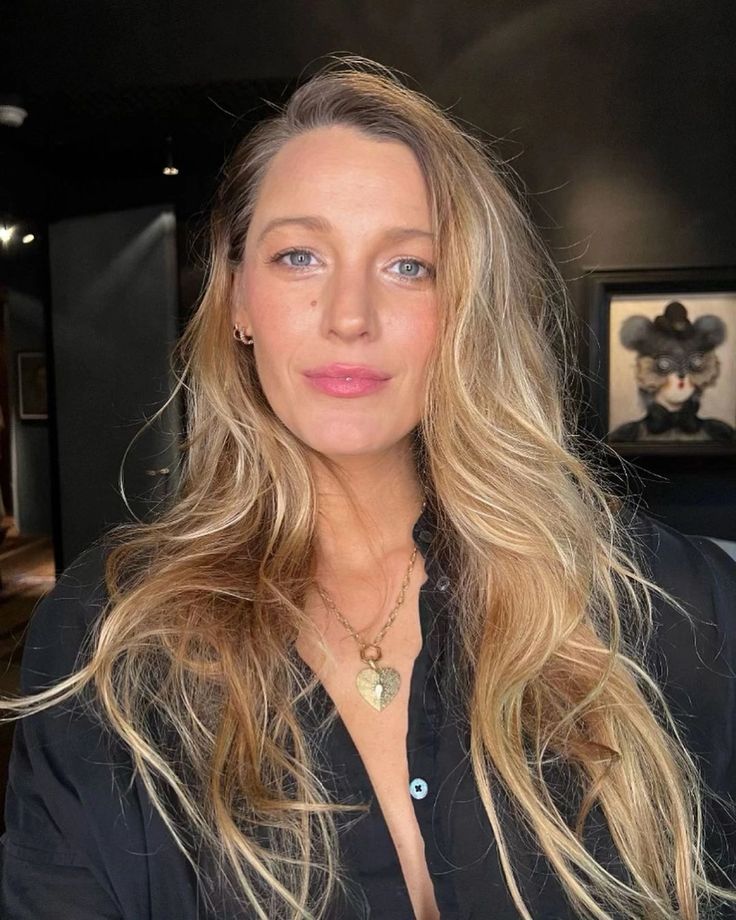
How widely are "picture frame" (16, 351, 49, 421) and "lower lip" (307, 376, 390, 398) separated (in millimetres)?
2818

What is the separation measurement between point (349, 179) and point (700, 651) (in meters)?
0.85

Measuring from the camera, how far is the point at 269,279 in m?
1.17

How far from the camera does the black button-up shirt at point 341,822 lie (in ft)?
3.28

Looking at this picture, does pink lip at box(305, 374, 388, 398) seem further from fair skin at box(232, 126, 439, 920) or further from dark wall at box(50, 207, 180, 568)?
dark wall at box(50, 207, 180, 568)

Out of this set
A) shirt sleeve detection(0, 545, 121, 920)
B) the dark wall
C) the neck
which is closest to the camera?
shirt sleeve detection(0, 545, 121, 920)

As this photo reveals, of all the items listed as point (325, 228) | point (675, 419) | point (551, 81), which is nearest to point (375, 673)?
point (325, 228)

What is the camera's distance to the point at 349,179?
1.14m

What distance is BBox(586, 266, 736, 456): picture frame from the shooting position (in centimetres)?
277

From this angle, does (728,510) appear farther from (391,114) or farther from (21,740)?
(21,740)

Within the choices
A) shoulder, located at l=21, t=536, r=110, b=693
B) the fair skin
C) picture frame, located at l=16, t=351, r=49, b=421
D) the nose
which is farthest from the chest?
picture frame, located at l=16, t=351, r=49, b=421

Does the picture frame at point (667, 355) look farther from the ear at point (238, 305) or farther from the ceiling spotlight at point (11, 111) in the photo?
the ceiling spotlight at point (11, 111)

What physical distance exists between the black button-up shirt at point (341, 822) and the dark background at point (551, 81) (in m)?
1.73

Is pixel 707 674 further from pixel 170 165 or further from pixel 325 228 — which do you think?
pixel 170 165

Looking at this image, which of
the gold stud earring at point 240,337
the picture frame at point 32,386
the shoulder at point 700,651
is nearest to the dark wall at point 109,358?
the picture frame at point 32,386
